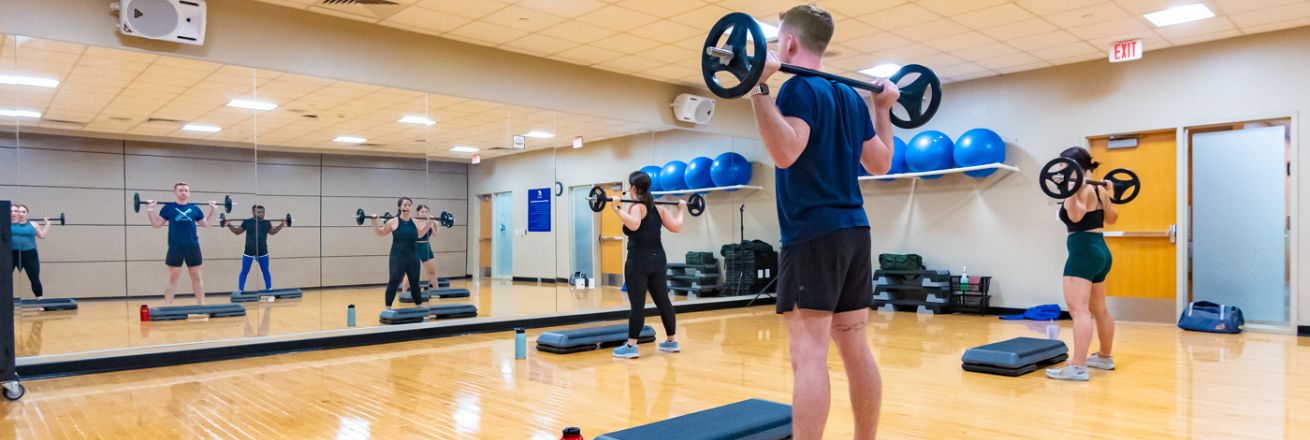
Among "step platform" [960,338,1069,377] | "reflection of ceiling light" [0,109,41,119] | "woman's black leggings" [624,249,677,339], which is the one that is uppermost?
"reflection of ceiling light" [0,109,41,119]

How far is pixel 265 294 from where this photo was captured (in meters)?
5.68

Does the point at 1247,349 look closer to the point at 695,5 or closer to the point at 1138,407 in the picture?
the point at 1138,407

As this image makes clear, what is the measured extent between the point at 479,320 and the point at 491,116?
6.35 ft

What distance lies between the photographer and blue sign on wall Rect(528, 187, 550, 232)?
7523mm

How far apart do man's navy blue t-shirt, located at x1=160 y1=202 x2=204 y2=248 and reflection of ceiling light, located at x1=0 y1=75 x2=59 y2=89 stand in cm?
105

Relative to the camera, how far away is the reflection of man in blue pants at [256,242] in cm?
570

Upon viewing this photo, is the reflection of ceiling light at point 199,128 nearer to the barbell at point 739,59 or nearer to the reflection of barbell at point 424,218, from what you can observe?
the reflection of barbell at point 424,218

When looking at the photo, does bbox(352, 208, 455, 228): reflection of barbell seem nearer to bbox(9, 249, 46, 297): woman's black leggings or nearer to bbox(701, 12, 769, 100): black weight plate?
bbox(9, 249, 46, 297): woman's black leggings

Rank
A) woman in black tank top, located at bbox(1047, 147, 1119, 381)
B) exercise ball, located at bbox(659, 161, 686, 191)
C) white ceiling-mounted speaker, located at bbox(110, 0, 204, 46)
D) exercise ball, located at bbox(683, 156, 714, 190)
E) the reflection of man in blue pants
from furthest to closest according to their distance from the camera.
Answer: exercise ball, located at bbox(683, 156, 714, 190), exercise ball, located at bbox(659, 161, 686, 191), the reflection of man in blue pants, white ceiling-mounted speaker, located at bbox(110, 0, 204, 46), woman in black tank top, located at bbox(1047, 147, 1119, 381)

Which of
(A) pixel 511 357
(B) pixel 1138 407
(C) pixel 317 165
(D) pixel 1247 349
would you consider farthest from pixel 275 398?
(D) pixel 1247 349

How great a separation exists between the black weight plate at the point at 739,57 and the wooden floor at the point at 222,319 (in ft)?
16.1

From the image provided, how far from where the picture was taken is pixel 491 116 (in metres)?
7.04

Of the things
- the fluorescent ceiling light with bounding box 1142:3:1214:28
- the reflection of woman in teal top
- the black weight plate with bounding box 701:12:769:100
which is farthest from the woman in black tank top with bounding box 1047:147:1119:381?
the reflection of woman in teal top

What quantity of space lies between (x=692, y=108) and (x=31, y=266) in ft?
19.5
